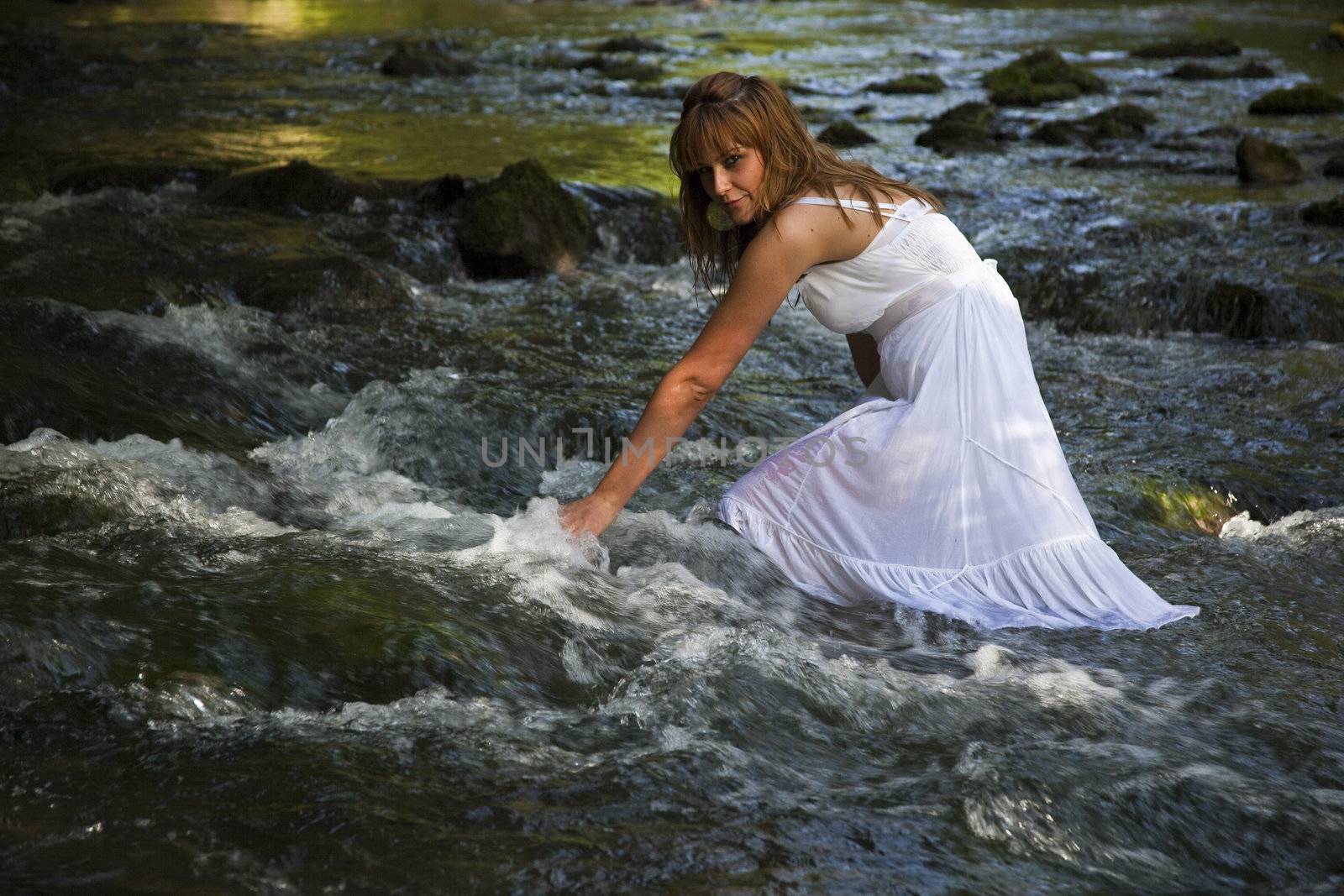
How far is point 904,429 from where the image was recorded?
395 centimetres

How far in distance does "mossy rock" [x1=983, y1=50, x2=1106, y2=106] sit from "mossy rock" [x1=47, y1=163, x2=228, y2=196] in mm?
12478

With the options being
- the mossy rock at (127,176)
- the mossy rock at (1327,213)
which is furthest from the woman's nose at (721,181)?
the mossy rock at (127,176)

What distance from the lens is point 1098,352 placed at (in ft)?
26.7

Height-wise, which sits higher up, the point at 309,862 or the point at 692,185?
the point at 692,185

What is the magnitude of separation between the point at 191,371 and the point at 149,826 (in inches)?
158

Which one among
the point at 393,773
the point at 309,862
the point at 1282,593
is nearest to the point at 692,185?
the point at 393,773

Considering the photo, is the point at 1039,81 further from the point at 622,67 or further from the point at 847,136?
the point at 622,67

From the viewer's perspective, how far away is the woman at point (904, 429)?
378cm

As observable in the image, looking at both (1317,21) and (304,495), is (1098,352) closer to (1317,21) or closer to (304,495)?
(304,495)

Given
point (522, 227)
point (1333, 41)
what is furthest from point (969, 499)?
point (1333, 41)

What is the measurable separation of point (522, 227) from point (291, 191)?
2551mm

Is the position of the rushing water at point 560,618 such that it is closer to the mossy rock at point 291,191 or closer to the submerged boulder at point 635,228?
the submerged boulder at point 635,228

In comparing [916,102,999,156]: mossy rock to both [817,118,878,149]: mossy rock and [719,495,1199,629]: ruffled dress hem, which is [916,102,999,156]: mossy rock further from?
[719,495,1199,629]: ruffled dress hem

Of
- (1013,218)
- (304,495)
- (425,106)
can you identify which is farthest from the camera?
(425,106)
